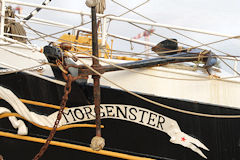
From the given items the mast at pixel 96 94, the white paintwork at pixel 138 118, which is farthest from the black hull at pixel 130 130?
Answer: the mast at pixel 96 94

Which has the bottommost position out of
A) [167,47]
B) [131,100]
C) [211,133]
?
[211,133]

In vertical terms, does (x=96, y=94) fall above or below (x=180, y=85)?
below

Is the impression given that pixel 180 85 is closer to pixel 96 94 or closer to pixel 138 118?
pixel 138 118

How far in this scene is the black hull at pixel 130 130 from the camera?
11.5 ft

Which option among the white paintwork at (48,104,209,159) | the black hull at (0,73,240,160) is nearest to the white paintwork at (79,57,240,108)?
the black hull at (0,73,240,160)

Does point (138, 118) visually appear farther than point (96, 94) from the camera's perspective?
Yes

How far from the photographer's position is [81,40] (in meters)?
8.47

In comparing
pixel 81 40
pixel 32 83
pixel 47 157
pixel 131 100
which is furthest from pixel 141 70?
pixel 81 40

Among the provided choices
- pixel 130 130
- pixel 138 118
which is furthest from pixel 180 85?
pixel 130 130

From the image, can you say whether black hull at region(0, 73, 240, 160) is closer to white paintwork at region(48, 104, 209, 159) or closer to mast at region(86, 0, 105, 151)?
white paintwork at region(48, 104, 209, 159)

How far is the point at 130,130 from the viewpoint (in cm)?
359

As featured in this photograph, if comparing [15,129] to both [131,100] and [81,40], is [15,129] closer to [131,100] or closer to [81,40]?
[131,100]

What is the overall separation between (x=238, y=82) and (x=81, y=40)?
585cm

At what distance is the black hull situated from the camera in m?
3.50
